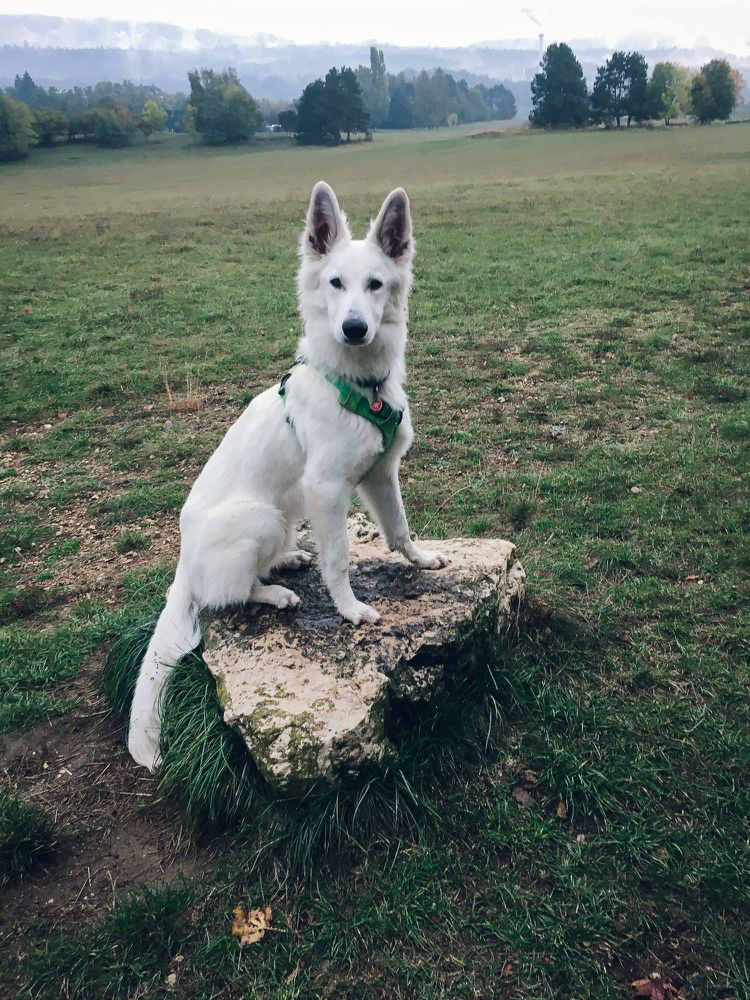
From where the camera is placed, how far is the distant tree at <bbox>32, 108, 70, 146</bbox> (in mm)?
46903

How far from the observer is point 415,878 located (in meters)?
3.20

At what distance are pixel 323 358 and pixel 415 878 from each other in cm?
268

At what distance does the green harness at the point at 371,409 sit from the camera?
3746 mm

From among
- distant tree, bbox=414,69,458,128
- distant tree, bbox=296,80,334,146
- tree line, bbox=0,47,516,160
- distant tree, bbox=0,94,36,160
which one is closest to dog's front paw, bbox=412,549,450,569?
distant tree, bbox=0,94,36,160

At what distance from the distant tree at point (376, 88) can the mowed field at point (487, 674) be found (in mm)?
91728

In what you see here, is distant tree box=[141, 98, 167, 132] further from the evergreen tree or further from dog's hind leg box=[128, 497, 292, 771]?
dog's hind leg box=[128, 497, 292, 771]

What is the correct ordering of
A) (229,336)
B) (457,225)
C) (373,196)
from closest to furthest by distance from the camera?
(229,336)
(457,225)
(373,196)

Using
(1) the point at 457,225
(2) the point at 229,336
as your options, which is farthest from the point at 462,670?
(1) the point at 457,225

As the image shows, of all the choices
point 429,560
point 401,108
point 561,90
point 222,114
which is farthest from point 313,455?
point 401,108

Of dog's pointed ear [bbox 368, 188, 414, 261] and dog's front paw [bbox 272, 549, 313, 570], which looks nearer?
dog's pointed ear [bbox 368, 188, 414, 261]

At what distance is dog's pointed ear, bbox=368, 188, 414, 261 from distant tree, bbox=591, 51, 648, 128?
64.2m

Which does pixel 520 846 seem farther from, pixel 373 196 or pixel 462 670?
pixel 373 196

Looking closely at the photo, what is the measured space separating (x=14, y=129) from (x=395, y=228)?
158ft

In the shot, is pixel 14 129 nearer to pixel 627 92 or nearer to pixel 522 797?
pixel 627 92
